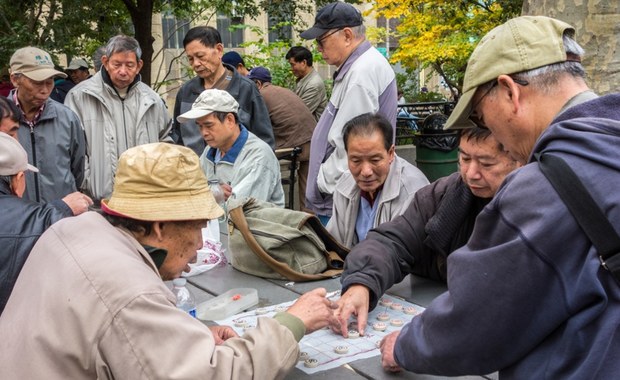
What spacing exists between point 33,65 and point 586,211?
3947mm

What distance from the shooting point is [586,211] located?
48.8 inches

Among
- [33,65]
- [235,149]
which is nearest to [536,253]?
[235,149]

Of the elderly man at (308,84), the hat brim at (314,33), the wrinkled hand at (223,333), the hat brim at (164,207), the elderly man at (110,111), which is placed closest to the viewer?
the hat brim at (164,207)

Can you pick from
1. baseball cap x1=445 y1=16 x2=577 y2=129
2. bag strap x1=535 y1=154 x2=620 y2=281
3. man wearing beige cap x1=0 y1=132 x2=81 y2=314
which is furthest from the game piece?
bag strap x1=535 y1=154 x2=620 y2=281

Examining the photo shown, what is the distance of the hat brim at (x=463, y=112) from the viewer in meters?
1.71

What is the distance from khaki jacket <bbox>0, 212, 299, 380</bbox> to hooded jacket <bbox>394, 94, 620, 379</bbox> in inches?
21.9

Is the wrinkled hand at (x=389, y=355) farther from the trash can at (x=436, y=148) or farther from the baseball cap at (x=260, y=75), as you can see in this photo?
the trash can at (x=436, y=148)

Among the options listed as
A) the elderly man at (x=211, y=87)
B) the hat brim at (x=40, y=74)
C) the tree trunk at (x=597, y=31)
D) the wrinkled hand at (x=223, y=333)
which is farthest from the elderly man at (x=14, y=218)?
the tree trunk at (x=597, y=31)

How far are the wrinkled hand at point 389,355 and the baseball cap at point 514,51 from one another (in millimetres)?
712

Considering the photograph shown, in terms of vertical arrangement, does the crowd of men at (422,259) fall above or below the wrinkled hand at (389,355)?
above

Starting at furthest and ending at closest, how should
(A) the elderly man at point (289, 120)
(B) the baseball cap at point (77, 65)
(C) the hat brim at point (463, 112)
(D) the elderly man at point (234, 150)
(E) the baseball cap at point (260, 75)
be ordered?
(B) the baseball cap at point (77, 65) → (E) the baseball cap at point (260, 75) → (A) the elderly man at point (289, 120) → (D) the elderly man at point (234, 150) → (C) the hat brim at point (463, 112)

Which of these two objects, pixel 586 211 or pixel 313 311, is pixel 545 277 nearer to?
pixel 586 211

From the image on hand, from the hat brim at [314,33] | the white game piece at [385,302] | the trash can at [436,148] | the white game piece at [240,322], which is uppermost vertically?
the hat brim at [314,33]

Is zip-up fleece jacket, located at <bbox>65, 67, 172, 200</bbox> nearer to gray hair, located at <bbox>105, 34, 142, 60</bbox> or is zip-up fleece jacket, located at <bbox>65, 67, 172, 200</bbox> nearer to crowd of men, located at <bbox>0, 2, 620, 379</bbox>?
gray hair, located at <bbox>105, 34, 142, 60</bbox>
